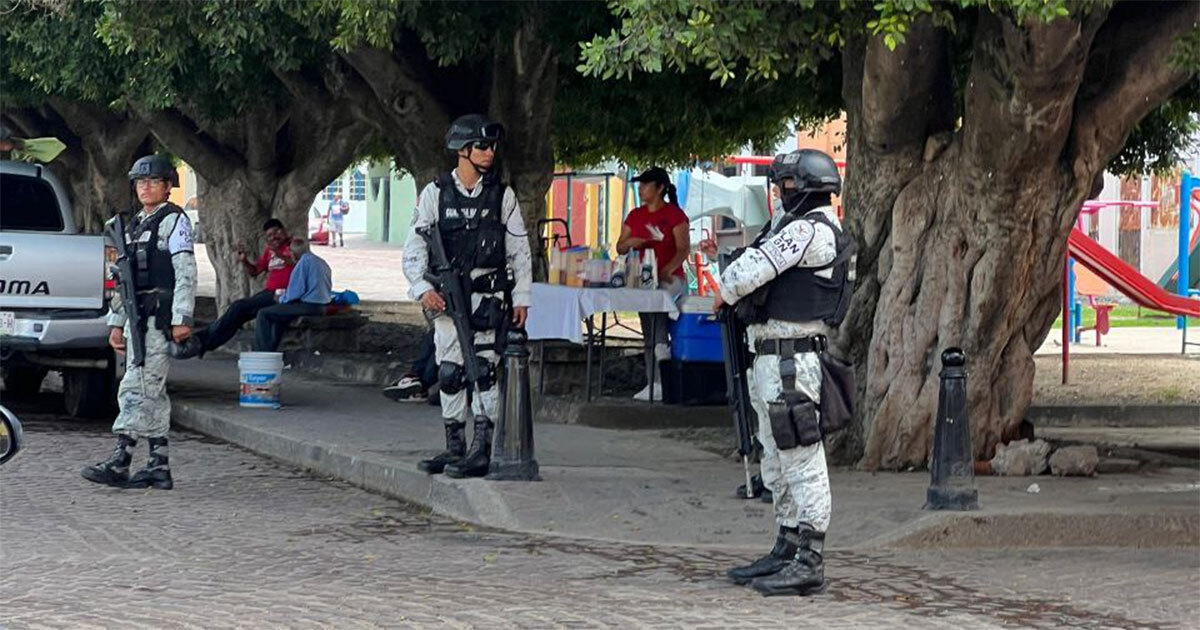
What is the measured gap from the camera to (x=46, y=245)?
13297mm

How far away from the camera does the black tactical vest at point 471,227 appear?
9.85 m

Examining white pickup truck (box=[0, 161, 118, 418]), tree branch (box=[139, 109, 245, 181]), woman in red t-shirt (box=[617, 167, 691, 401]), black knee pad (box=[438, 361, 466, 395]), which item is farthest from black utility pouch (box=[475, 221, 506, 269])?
tree branch (box=[139, 109, 245, 181])

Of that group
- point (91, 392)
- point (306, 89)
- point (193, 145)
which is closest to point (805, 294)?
point (91, 392)

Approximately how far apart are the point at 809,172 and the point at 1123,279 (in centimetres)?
1151

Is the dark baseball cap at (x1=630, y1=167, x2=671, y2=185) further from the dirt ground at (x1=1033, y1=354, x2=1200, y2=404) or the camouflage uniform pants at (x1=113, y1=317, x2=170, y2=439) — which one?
the camouflage uniform pants at (x1=113, y1=317, x2=170, y2=439)

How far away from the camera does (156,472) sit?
10539 mm

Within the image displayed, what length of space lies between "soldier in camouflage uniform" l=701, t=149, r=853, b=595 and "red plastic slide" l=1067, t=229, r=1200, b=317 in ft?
34.6

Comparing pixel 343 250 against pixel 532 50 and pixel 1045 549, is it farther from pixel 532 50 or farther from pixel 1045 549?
pixel 1045 549

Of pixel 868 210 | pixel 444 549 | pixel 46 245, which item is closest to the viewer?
pixel 444 549

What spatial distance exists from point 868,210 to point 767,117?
8769 mm

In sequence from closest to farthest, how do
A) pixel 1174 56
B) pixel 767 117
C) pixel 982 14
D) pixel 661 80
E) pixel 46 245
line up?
pixel 1174 56, pixel 982 14, pixel 46 245, pixel 661 80, pixel 767 117

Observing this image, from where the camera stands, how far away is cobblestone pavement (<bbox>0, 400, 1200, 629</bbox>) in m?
7.05

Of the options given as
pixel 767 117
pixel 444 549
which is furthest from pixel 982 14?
pixel 767 117

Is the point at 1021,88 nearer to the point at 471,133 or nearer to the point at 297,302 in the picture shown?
the point at 471,133
